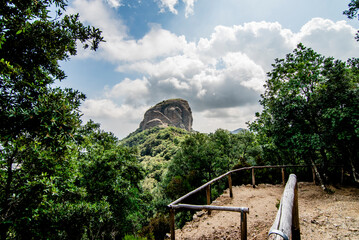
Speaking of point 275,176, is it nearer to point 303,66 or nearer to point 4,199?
point 303,66

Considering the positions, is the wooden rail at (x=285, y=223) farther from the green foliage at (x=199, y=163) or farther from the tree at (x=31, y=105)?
the green foliage at (x=199, y=163)

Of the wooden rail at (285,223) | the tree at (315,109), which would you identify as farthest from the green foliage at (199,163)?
the wooden rail at (285,223)

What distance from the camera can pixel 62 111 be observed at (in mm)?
2484

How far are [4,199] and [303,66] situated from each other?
11748 mm

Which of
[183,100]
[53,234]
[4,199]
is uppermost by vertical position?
[183,100]

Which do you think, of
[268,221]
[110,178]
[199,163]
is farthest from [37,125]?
[199,163]

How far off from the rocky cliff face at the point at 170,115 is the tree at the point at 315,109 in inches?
4855

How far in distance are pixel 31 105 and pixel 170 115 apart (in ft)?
467

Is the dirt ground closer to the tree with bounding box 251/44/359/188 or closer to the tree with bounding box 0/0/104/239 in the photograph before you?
the tree with bounding box 251/44/359/188

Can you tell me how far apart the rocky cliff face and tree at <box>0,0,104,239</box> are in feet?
415

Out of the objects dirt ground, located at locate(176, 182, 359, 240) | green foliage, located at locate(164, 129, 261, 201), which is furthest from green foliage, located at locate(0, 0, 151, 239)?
green foliage, located at locate(164, 129, 261, 201)

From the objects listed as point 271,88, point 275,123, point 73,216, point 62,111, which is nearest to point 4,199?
point 73,216

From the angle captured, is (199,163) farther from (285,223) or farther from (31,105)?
Result: (285,223)

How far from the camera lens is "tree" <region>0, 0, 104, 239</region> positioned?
2295 mm
